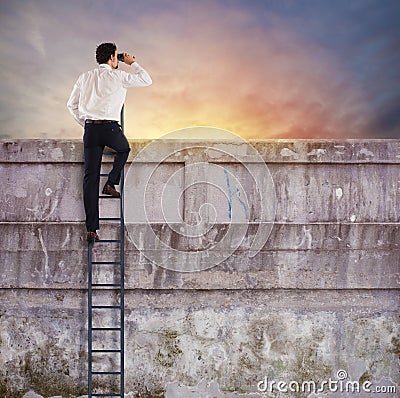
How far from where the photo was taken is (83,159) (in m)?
7.05

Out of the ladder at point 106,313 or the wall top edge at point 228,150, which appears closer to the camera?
the ladder at point 106,313

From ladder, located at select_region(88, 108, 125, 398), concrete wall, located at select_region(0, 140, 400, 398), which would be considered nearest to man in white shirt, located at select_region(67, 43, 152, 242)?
ladder, located at select_region(88, 108, 125, 398)

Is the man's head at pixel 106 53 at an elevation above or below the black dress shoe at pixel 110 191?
above

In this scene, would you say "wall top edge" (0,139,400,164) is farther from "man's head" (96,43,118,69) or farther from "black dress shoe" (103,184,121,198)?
"man's head" (96,43,118,69)

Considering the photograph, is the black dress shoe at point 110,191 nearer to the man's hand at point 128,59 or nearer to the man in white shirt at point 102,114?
the man in white shirt at point 102,114

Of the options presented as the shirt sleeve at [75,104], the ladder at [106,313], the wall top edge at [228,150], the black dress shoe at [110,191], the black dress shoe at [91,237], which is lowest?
the ladder at [106,313]

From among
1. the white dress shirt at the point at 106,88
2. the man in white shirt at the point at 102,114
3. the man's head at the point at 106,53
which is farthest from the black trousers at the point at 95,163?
the man's head at the point at 106,53

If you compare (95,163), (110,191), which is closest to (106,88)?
(95,163)

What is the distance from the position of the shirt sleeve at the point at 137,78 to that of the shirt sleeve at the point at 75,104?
54 centimetres

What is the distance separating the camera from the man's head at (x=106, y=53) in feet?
22.3

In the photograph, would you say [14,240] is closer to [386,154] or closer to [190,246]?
[190,246]

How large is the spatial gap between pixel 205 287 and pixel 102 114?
7.23 ft

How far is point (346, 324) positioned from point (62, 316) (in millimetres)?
3178

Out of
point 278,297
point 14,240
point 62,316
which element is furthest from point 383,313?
point 14,240
